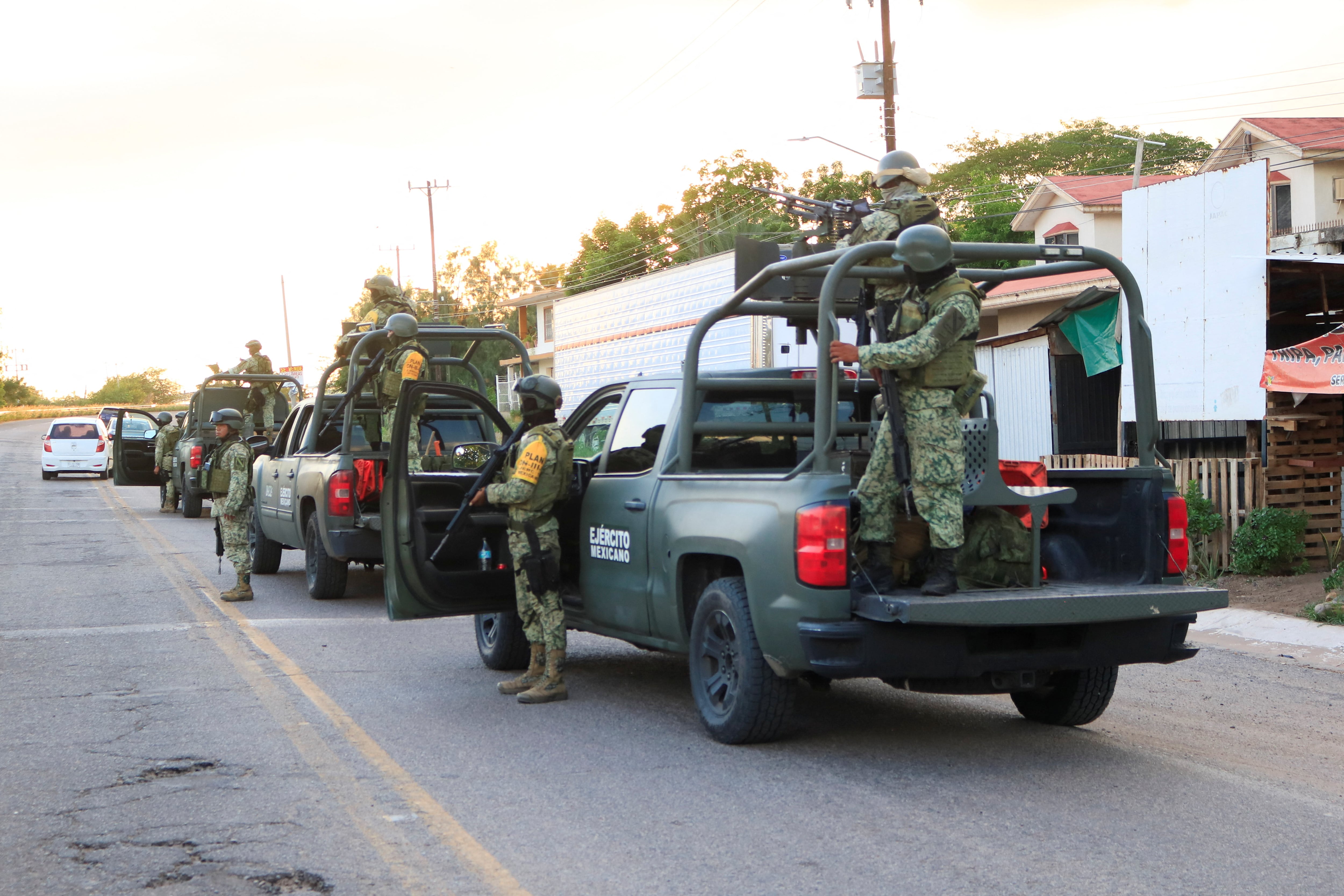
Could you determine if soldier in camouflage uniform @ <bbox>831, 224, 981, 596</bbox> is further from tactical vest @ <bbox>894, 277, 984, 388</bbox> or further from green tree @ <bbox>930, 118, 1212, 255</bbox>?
green tree @ <bbox>930, 118, 1212, 255</bbox>

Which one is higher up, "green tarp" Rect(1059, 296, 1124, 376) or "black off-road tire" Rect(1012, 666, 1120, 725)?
"green tarp" Rect(1059, 296, 1124, 376)

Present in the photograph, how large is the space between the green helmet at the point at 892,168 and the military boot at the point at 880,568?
2.03 meters

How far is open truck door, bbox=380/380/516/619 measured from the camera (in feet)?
23.4

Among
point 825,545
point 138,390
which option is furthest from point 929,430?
point 138,390

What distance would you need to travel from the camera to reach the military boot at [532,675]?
23.3 ft

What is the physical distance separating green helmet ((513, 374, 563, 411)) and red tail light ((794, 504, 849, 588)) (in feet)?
6.73

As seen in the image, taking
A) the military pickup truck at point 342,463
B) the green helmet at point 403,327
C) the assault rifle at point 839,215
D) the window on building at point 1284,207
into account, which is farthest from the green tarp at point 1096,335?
the window on building at point 1284,207

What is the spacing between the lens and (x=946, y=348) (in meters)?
5.59

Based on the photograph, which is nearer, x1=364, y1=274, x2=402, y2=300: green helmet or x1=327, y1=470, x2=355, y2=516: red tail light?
x1=327, y1=470, x2=355, y2=516: red tail light

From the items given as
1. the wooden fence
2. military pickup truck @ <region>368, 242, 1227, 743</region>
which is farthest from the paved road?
the wooden fence

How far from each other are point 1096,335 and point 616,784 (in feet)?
37.9

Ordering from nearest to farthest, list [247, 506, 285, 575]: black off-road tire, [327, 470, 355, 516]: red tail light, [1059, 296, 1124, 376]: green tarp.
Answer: [327, 470, 355, 516]: red tail light, [247, 506, 285, 575]: black off-road tire, [1059, 296, 1124, 376]: green tarp

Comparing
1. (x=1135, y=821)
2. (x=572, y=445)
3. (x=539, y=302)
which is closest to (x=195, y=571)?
(x=572, y=445)

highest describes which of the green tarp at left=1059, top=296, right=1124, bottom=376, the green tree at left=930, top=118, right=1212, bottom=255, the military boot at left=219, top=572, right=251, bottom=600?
the green tree at left=930, top=118, right=1212, bottom=255
